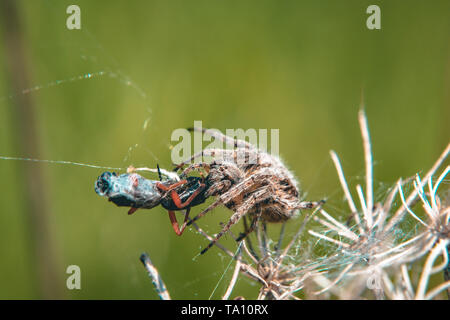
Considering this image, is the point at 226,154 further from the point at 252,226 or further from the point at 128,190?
the point at 128,190

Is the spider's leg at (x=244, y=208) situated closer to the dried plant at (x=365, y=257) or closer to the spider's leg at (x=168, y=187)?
the dried plant at (x=365, y=257)

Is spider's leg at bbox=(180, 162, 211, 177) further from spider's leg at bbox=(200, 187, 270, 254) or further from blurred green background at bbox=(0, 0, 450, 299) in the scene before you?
blurred green background at bbox=(0, 0, 450, 299)

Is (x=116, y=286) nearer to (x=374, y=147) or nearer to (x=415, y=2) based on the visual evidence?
(x=374, y=147)

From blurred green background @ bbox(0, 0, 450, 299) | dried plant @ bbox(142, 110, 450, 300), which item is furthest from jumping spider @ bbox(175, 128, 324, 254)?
blurred green background @ bbox(0, 0, 450, 299)

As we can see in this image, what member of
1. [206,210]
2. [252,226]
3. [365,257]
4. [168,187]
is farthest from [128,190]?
[365,257]

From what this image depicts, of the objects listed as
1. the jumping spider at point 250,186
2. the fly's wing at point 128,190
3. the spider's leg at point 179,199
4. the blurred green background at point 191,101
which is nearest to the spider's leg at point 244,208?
the jumping spider at point 250,186

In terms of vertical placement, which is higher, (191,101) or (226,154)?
(191,101)
